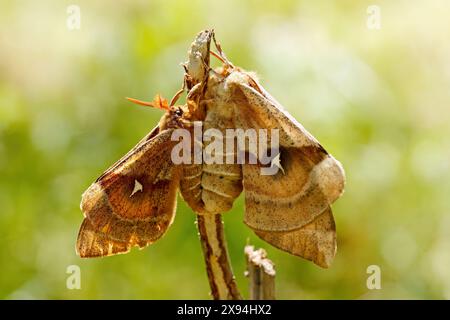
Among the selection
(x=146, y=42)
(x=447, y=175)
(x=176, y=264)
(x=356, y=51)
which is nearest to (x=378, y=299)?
(x=447, y=175)

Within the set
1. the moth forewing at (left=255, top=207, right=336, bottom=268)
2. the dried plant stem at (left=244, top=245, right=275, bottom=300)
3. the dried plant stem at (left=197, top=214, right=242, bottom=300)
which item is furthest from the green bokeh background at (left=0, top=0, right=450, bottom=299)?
the moth forewing at (left=255, top=207, right=336, bottom=268)

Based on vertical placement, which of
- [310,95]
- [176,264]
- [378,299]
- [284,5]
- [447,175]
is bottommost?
[378,299]

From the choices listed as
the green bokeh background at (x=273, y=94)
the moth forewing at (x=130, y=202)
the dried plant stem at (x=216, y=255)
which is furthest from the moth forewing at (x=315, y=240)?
the green bokeh background at (x=273, y=94)

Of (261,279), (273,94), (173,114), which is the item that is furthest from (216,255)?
(273,94)

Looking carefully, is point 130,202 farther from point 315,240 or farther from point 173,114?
point 315,240
